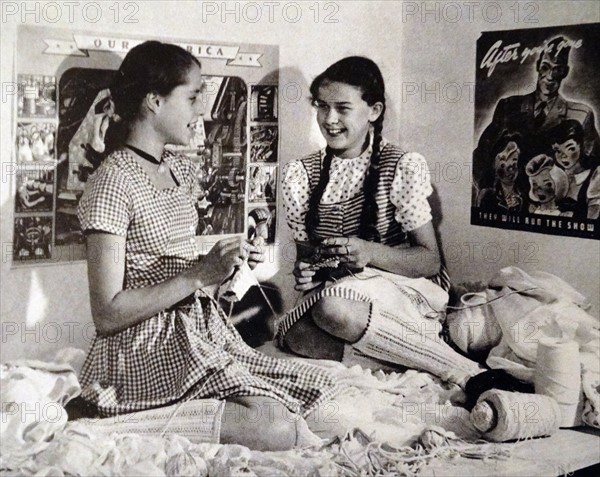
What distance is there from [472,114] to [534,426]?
2.53 ft

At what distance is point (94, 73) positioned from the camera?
1.51m

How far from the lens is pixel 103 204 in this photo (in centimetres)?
153

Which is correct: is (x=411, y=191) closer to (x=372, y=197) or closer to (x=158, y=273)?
(x=372, y=197)

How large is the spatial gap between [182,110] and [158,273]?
0.33 m

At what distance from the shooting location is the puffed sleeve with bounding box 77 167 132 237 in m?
1.52

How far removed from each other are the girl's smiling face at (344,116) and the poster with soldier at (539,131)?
32cm

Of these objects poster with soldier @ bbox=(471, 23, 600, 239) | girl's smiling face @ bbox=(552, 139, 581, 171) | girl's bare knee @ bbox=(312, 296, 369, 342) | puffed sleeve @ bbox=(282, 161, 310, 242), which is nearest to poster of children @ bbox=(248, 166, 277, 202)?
puffed sleeve @ bbox=(282, 161, 310, 242)

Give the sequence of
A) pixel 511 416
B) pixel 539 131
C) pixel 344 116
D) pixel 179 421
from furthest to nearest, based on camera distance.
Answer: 1. pixel 539 131
2. pixel 344 116
3. pixel 511 416
4. pixel 179 421

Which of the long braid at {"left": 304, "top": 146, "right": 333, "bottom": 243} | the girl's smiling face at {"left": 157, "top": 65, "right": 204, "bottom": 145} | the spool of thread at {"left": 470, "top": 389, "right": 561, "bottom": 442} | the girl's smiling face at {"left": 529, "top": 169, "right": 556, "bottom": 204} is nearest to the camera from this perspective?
the girl's smiling face at {"left": 157, "top": 65, "right": 204, "bottom": 145}

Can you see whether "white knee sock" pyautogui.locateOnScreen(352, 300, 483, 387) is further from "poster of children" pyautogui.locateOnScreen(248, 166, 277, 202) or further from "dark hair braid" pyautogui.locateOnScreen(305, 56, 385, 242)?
"poster of children" pyautogui.locateOnScreen(248, 166, 277, 202)

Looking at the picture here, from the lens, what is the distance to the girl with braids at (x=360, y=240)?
5.98ft

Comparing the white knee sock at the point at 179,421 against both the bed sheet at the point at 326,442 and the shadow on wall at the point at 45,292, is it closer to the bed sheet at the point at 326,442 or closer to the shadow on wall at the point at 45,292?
the bed sheet at the point at 326,442

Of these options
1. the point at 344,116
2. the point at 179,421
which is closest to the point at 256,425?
the point at 179,421

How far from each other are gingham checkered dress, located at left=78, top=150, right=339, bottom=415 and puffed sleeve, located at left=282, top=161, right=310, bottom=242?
0.24 m
